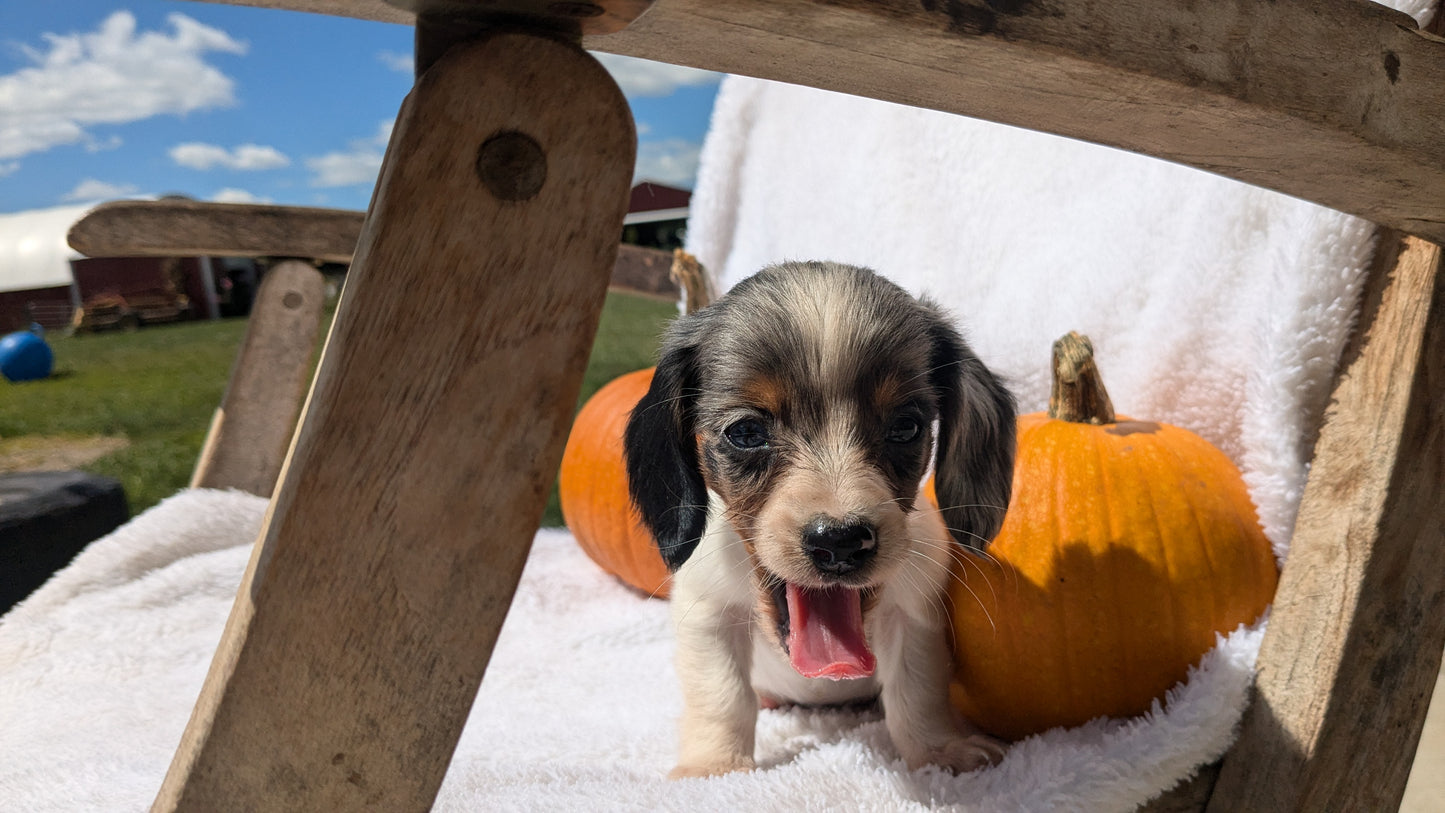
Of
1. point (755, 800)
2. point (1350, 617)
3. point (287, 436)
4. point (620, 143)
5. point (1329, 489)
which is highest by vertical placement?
point (620, 143)

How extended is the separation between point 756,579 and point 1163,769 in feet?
2.04

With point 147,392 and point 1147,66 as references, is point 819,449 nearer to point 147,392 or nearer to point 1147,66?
point 1147,66

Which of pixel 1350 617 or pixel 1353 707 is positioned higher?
pixel 1350 617

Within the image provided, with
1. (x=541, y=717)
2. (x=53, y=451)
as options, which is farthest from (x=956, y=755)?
(x=53, y=451)

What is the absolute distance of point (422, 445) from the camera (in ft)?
2.36

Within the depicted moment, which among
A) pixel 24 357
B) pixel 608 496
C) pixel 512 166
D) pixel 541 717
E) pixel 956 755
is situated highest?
pixel 512 166

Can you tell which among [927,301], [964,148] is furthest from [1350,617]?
[964,148]

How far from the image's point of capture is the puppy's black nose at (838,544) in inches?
45.6

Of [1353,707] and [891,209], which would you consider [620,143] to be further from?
[891,209]

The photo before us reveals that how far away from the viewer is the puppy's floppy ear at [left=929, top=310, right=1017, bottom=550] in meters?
1.38

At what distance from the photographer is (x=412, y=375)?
2.34 ft

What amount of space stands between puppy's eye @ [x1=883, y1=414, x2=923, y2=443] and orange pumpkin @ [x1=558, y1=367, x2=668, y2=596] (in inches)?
40.3

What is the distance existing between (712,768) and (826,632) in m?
0.30

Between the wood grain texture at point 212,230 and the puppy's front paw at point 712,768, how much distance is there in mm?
1907
